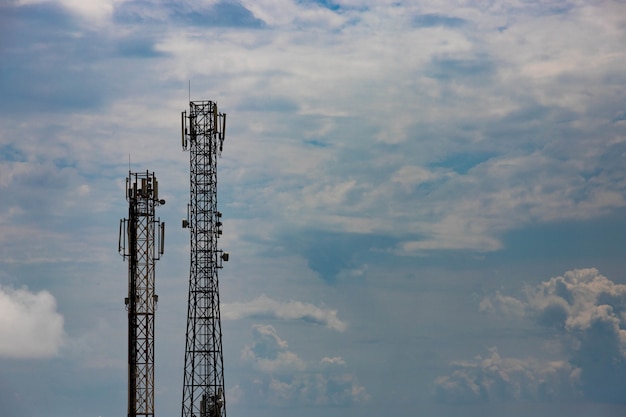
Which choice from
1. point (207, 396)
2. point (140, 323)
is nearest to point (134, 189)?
point (140, 323)

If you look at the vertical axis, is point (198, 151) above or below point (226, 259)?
above

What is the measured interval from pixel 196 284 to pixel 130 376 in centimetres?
1450

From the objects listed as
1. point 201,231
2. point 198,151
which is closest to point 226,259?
point 201,231

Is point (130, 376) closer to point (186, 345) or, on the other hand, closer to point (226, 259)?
point (186, 345)

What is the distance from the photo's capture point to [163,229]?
6314 inches

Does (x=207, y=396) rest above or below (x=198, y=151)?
below

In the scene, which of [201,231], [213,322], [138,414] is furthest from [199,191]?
[138,414]

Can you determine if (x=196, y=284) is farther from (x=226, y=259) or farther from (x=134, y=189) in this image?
(x=134, y=189)

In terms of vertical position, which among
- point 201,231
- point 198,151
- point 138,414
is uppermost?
point 198,151

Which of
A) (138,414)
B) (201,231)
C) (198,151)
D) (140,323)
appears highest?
(198,151)

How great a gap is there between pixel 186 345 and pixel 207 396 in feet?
22.5

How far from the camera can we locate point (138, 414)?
516ft

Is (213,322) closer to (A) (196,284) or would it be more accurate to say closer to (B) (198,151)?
(A) (196,284)

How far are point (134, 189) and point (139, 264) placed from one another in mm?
9645
